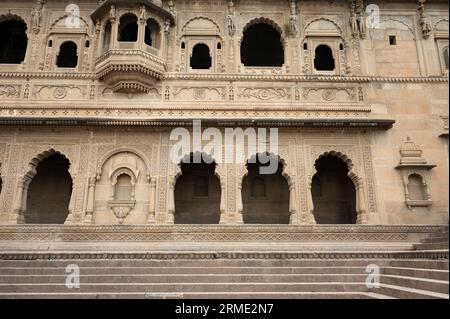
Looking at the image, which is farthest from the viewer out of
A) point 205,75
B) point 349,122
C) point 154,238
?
point 205,75

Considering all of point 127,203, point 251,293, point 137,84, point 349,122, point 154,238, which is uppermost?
point 137,84

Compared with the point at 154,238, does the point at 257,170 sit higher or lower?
higher

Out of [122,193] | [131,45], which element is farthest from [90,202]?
[131,45]

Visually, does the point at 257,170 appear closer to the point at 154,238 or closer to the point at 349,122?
the point at 349,122

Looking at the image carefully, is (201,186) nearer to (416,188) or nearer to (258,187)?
(258,187)

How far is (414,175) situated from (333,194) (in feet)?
8.31

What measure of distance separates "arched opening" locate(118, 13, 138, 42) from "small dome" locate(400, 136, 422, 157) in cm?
904

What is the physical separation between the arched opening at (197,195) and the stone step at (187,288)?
14.9 ft

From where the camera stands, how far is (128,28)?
11.9 meters

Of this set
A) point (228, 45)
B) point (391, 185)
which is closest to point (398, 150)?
point (391, 185)

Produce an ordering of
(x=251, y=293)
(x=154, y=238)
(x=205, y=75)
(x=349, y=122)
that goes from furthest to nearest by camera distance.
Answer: (x=205, y=75) < (x=349, y=122) < (x=154, y=238) < (x=251, y=293)

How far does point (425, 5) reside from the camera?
12125 mm

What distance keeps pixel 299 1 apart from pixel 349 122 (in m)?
4.59

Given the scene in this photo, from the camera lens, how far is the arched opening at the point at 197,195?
38.7ft
